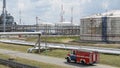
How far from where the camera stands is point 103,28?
88.6 metres

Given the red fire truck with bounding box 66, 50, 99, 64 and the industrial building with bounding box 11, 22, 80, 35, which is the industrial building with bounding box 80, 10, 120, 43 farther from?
the industrial building with bounding box 11, 22, 80, 35

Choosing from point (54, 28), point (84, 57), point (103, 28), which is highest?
point (103, 28)

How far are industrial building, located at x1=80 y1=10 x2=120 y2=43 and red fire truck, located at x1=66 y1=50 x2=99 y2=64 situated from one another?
1809 inches

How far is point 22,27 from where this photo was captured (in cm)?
16488

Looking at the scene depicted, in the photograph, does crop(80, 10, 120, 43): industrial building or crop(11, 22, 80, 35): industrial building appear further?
crop(11, 22, 80, 35): industrial building

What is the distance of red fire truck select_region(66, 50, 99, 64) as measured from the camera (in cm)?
3975

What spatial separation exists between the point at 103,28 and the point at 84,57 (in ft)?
162

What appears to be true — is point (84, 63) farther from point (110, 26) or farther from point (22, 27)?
point (22, 27)

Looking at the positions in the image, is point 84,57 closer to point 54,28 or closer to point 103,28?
point 103,28

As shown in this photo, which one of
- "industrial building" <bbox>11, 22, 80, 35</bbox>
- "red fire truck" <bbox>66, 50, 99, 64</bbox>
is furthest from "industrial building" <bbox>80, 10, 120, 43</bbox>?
"industrial building" <bbox>11, 22, 80, 35</bbox>

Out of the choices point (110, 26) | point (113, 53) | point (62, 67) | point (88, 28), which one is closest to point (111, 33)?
point (110, 26)

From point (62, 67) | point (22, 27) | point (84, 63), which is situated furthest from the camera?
point (22, 27)

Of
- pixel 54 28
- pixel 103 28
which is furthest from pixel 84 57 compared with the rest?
pixel 54 28

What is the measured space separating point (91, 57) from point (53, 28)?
420 feet
